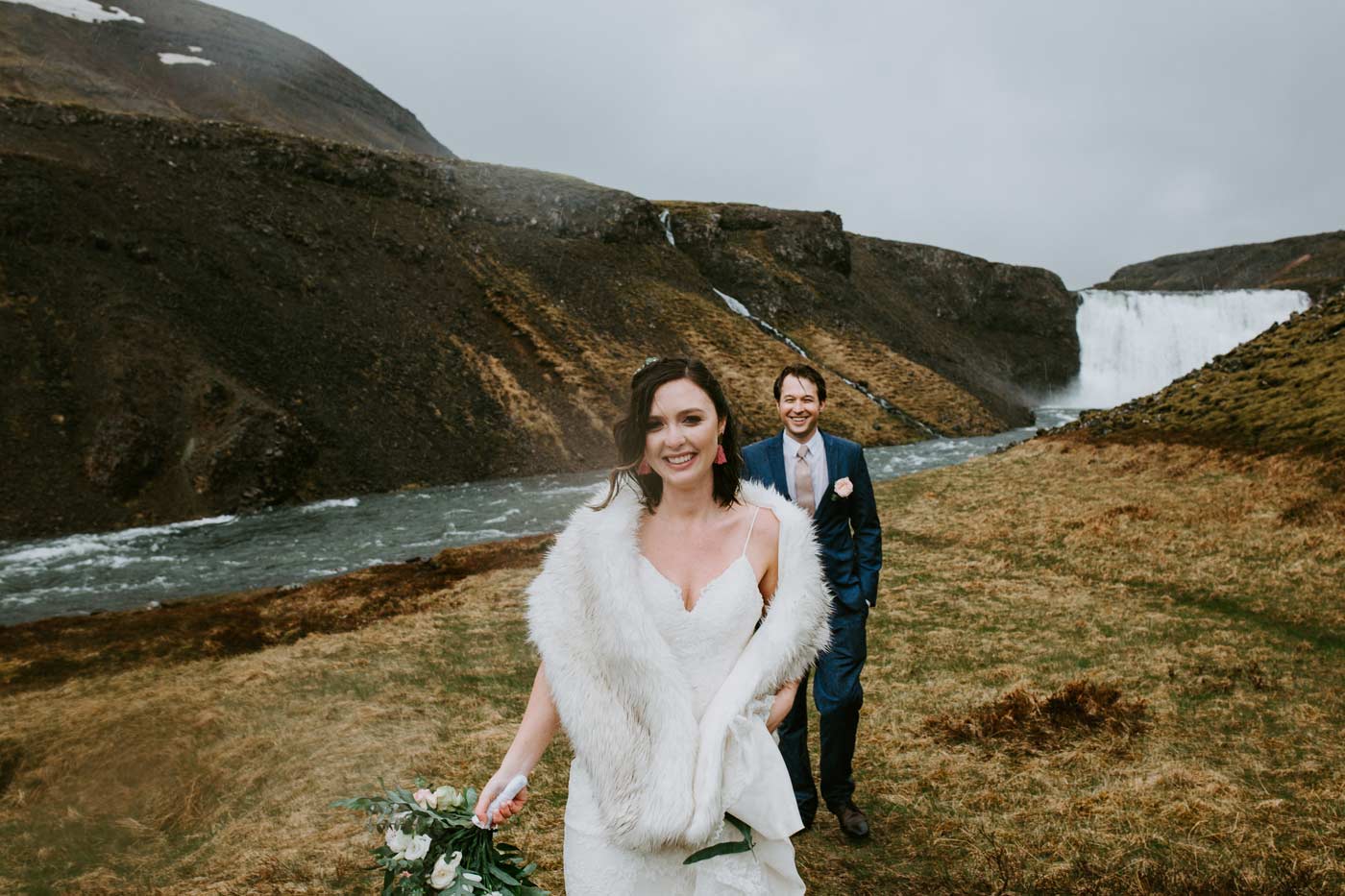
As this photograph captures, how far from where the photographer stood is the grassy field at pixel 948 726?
15.2 ft

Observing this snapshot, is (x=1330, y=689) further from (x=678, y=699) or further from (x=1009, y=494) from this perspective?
(x=1009, y=494)

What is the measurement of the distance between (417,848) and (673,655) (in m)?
0.94

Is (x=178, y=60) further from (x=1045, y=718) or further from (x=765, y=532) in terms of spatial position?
(x=765, y=532)

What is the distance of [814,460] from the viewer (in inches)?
198

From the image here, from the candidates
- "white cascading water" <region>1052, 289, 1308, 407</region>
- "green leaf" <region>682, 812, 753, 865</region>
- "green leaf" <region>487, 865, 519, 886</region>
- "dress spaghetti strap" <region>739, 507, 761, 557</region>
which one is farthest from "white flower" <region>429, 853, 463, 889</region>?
"white cascading water" <region>1052, 289, 1308, 407</region>

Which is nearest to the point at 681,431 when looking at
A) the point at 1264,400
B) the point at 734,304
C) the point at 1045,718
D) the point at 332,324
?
the point at 1045,718

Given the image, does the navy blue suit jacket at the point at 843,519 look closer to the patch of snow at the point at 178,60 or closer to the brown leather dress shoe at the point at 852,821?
the brown leather dress shoe at the point at 852,821

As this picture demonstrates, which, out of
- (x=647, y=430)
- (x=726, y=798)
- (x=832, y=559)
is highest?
(x=647, y=430)

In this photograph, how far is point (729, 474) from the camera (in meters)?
2.48

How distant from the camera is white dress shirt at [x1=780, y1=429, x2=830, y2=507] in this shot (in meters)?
4.93

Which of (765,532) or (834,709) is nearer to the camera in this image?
(765,532)

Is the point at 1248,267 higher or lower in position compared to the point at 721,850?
Result: higher

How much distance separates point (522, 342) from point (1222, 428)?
3398 centimetres

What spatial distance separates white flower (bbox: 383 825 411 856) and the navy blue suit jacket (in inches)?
121
